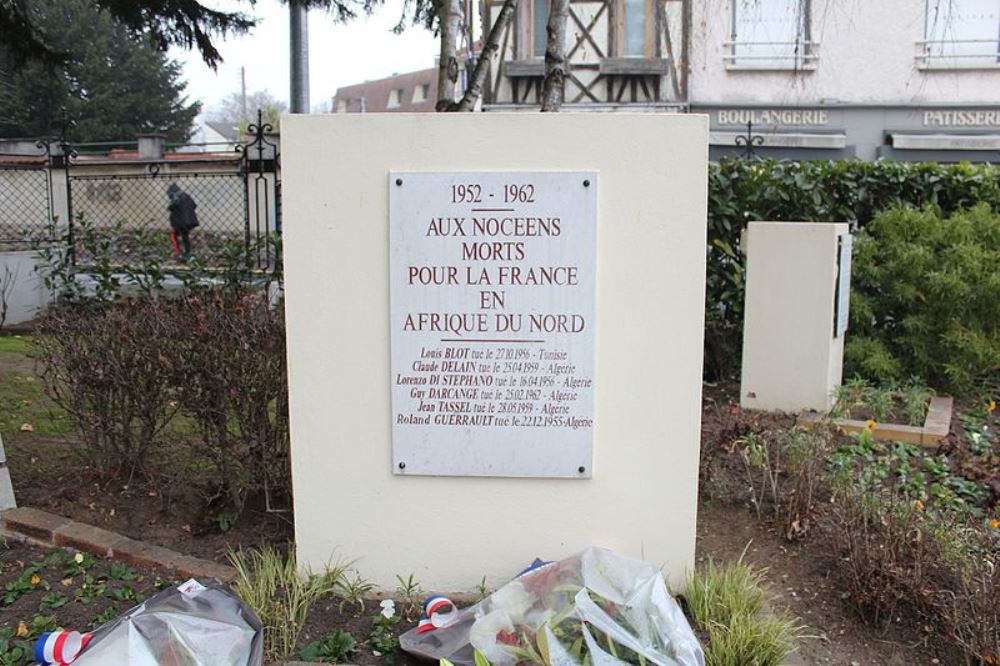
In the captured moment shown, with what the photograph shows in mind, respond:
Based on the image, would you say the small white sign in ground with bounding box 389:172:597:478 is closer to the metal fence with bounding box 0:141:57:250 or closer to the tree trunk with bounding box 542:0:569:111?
the tree trunk with bounding box 542:0:569:111

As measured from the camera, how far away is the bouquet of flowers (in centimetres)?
267

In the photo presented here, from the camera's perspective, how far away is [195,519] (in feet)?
13.7

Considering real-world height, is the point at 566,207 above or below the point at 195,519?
above

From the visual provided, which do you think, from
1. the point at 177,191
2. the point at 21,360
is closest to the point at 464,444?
the point at 21,360

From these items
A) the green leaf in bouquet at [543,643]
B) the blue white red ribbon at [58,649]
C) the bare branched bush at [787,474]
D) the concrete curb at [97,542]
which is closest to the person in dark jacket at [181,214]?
the concrete curb at [97,542]

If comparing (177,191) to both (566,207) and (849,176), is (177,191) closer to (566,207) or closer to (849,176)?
(849,176)

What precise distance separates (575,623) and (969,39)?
766 inches

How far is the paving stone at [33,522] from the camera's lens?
12.9 ft

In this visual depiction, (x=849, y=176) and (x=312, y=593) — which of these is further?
(x=849, y=176)

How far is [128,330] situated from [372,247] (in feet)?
4.46

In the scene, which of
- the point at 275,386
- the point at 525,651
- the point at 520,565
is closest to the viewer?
the point at 525,651

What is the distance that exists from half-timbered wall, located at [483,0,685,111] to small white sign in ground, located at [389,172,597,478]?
16.0 meters

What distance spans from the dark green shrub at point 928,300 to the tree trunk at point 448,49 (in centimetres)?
349

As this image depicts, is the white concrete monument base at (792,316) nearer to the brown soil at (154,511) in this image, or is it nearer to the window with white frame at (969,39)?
the brown soil at (154,511)
